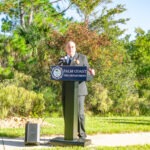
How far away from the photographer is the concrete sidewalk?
763 centimetres

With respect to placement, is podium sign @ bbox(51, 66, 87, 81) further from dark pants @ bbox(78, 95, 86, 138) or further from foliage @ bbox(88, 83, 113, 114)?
foliage @ bbox(88, 83, 113, 114)

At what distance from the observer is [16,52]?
78.1 feet

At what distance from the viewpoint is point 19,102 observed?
17.0m

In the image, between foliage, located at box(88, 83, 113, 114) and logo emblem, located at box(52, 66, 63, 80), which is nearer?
logo emblem, located at box(52, 66, 63, 80)

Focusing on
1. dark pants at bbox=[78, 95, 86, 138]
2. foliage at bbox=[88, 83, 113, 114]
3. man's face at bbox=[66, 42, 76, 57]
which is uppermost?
man's face at bbox=[66, 42, 76, 57]

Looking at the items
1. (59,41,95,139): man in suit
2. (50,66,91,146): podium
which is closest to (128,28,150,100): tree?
(59,41,95,139): man in suit

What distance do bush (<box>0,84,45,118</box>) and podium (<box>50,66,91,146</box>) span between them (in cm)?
871

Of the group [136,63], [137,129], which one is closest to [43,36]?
[137,129]

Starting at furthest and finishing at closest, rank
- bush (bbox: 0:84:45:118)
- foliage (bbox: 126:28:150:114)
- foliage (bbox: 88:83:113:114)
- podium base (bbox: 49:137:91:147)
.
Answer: foliage (bbox: 126:28:150:114), foliage (bbox: 88:83:113:114), bush (bbox: 0:84:45:118), podium base (bbox: 49:137:91:147)

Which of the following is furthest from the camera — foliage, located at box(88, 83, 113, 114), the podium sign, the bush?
foliage, located at box(88, 83, 113, 114)

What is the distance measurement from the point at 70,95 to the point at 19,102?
9476 mm

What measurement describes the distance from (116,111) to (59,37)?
15.5 feet

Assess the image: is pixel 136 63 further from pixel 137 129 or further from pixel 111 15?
pixel 137 129

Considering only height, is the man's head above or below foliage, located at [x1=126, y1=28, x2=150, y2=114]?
below
